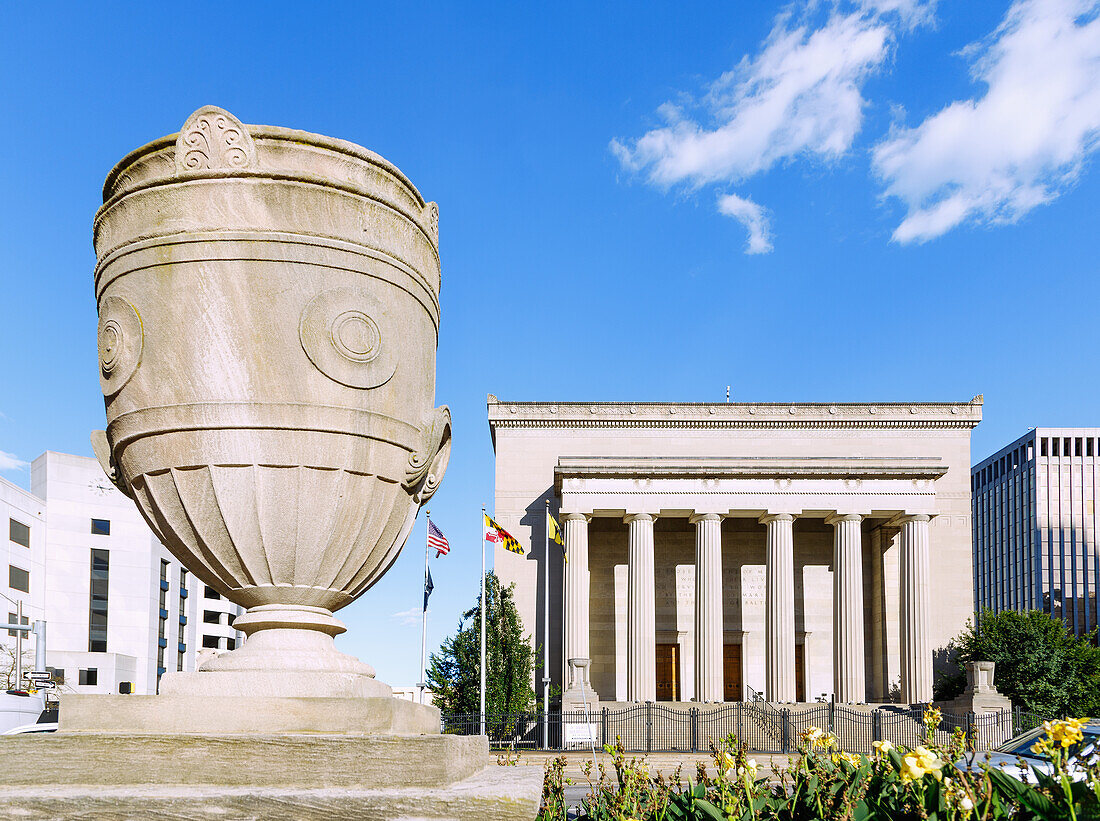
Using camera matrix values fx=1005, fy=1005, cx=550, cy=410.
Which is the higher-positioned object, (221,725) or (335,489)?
Answer: (335,489)

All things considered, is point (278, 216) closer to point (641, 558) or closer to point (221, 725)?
point (221, 725)

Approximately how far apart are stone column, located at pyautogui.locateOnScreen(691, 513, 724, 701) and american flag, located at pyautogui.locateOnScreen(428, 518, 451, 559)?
50.2 ft

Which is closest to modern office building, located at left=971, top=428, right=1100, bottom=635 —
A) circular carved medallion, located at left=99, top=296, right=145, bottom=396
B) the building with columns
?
the building with columns

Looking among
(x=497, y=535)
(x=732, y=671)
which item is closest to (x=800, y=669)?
(x=732, y=671)

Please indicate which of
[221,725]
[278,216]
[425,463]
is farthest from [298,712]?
[278,216]

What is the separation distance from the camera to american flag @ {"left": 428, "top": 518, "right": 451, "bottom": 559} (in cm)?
3469

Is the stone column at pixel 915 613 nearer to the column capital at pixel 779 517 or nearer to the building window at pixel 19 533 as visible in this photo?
the column capital at pixel 779 517

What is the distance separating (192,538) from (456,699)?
34440 mm

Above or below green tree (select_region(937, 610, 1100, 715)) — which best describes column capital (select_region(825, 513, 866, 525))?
above

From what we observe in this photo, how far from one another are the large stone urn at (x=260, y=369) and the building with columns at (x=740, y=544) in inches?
1510

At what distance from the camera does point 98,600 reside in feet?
246

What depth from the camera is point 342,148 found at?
593 centimetres

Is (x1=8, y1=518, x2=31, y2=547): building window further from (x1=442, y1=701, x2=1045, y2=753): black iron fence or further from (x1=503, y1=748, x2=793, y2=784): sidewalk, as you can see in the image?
(x1=503, y1=748, x2=793, y2=784): sidewalk

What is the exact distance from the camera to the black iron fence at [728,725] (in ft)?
119
